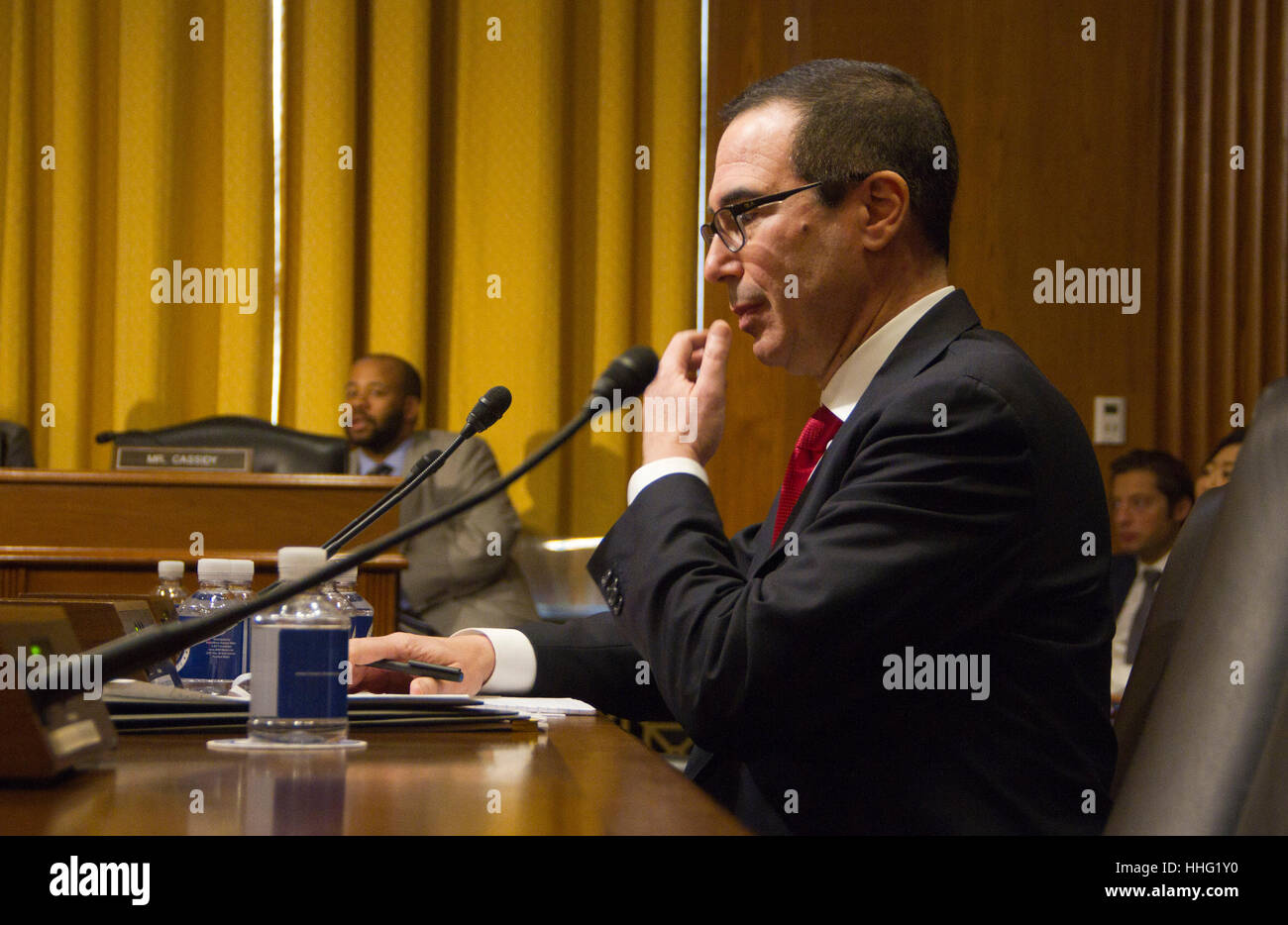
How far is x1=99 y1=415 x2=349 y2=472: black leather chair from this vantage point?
3.86 m

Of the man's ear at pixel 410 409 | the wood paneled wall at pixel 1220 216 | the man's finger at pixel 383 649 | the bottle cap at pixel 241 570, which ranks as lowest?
the man's finger at pixel 383 649

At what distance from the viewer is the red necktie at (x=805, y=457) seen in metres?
1.44

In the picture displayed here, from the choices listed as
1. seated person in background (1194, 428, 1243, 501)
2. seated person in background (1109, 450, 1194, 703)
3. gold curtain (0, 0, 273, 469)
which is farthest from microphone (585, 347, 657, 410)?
gold curtain (0, 0, 273, 469)

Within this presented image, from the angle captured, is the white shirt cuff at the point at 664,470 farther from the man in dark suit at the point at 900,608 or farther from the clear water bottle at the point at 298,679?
the clear water bottle at the point at 298,679

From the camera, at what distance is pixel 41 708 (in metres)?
0.79

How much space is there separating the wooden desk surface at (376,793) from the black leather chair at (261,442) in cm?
285

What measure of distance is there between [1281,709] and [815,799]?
0.47 m

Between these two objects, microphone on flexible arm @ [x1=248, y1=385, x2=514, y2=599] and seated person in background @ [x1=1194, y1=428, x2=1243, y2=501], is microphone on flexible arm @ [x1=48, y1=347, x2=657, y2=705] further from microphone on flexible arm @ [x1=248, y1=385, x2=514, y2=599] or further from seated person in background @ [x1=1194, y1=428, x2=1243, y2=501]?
seated person in background @ [x1=1194, y1=428, x2=1243, y2=501]

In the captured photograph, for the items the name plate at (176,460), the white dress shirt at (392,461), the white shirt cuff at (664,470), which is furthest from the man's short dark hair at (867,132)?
the white dress shirt at (392,461)

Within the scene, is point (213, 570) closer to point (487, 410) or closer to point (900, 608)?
point (487, 410)

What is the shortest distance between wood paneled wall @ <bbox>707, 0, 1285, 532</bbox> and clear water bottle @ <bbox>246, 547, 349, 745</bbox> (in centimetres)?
346

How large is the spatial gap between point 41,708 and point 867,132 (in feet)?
3.38
